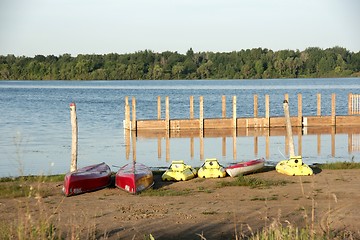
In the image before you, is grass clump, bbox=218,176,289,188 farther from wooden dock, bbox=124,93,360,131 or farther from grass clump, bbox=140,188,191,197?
wooden dock, bbox=124,93,360,131

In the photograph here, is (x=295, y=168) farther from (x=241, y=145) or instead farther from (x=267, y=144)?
(x=267, y=144)

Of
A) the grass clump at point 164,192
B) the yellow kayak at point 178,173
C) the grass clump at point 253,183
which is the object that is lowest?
the grass clump at point 164,192

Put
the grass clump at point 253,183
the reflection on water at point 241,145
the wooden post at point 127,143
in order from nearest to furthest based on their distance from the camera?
the grass clump at point 253,183
the reflection on water at point 241,145
the wooden post at point 127,143

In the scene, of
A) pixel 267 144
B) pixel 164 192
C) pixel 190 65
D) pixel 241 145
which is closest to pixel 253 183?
pixel 164 192

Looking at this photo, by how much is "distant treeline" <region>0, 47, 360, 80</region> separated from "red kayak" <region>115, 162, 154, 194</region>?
140454 millimetres

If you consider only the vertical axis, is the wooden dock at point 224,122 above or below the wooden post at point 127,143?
above

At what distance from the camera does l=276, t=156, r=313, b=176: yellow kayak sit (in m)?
21.0

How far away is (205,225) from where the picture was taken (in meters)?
13.8

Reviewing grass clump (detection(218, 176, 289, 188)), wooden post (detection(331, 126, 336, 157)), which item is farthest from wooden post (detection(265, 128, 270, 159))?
grass clump (detection(218, 176, 289, 188))

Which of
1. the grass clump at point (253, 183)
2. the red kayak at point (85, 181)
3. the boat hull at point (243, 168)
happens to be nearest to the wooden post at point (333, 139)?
the boat hull at point (243, 168)

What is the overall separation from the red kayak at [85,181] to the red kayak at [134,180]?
428 mm

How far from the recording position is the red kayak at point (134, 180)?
732 inches

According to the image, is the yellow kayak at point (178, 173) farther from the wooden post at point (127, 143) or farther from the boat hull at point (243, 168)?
the wooden post at point (127, 143)

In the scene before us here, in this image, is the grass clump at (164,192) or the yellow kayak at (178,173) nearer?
the grass clump at (164,192)
